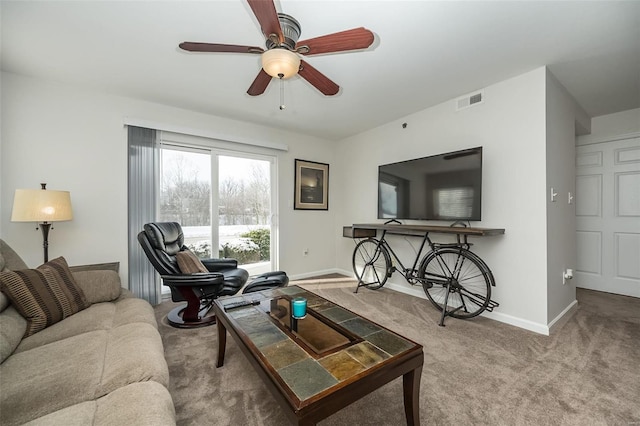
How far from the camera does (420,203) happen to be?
3.25 metres

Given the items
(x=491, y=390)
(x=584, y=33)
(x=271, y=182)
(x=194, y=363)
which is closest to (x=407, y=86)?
(x=584, y=33)

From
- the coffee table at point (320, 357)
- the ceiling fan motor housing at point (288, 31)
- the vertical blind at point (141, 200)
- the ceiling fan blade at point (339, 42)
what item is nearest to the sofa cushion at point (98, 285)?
the vertical blind at point (141, 200)

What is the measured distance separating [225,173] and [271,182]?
75cm

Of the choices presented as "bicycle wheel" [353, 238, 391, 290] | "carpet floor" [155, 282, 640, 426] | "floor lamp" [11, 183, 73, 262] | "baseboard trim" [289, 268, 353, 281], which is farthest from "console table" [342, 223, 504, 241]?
"floor lamp" [11, 183, 73, 262]

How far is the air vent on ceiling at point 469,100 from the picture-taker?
2869mm

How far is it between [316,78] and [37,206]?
2.59 metres

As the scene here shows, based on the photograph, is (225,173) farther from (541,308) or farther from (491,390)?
(541,308)

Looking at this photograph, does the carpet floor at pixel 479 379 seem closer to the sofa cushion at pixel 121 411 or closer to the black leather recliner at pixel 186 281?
the black leather recliner at pixel 186 281

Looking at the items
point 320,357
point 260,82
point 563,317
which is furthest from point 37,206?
point 563,317

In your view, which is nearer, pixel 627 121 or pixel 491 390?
pixel 491 390

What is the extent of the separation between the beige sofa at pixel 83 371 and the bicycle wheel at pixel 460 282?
255 cm

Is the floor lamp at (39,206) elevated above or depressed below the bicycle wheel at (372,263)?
above

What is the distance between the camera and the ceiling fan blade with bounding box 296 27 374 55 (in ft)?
4.62

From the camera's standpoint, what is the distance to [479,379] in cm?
175
